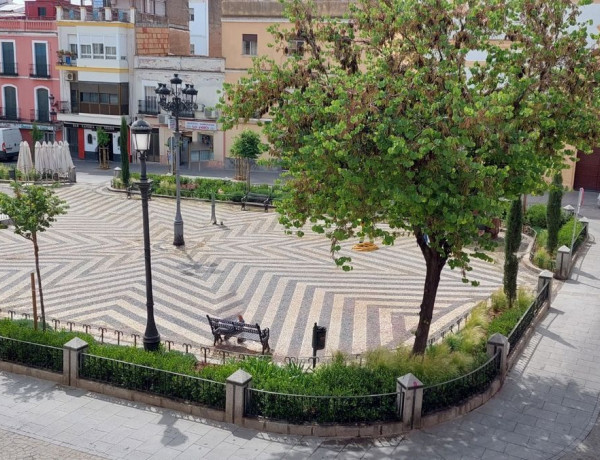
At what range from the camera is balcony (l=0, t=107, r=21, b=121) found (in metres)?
45.1

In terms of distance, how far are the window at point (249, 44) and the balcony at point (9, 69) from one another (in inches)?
618

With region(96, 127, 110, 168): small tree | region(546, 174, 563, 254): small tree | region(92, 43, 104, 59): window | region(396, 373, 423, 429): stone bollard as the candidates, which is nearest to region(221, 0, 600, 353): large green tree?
region(396, 373, 423, 429): stone bollard

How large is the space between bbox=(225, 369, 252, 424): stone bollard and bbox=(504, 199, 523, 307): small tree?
7.39m

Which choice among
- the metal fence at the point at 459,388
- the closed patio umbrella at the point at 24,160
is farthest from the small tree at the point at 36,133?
the metal fence at the point at 459,388

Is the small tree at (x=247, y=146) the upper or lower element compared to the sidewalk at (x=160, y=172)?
upper

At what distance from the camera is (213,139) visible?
41094 mm

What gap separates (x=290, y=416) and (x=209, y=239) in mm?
13556

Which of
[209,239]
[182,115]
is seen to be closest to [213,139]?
[182,115]

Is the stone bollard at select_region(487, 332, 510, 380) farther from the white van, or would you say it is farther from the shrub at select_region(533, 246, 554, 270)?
the white van

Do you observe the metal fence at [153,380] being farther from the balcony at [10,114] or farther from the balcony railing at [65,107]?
the balcony at [10,114]

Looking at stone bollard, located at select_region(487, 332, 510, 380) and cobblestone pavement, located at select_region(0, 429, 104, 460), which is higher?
stone bollard, located at select_region(487, 332, 510, 380)

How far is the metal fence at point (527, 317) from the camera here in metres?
14.5

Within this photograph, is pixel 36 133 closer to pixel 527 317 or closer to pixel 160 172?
pixel 160 172

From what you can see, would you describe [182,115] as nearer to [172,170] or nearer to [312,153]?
[172,170]
